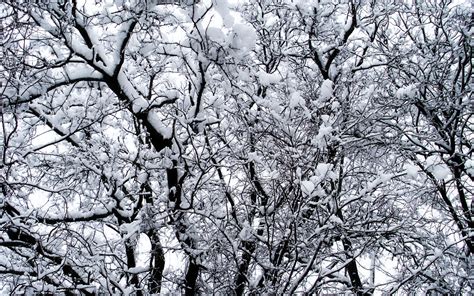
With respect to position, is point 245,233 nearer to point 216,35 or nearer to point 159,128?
point 159,128

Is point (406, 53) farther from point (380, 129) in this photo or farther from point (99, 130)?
point (99, 130)

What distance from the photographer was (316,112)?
5160 mm

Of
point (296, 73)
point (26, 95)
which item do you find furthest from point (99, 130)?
point (296, 73)

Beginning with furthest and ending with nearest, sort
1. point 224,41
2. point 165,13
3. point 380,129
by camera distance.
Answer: point 380,129 → point 165,13 → point 224,41

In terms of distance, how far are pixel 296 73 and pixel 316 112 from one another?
106 inches

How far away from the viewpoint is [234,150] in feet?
17.2

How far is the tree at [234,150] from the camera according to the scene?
4129 mm

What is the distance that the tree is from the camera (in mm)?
4129

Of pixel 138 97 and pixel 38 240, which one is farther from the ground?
pixel 138 97

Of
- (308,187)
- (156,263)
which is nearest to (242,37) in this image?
(308,187)

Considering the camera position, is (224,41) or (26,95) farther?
(26,95)

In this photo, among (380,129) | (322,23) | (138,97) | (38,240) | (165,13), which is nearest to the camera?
(38,240)

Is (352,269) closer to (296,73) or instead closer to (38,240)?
(296,73)

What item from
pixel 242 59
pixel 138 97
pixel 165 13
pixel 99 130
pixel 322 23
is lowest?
pixel 242 59
